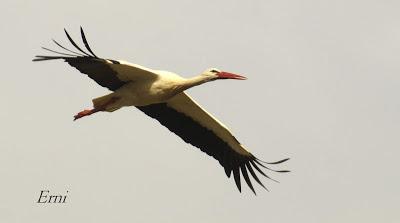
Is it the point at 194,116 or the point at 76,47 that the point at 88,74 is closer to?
the point at 76,47

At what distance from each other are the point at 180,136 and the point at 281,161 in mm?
2065

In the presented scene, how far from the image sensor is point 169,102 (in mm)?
21391

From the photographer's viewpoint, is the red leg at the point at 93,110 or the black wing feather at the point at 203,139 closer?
the red leg at the point at 93,110

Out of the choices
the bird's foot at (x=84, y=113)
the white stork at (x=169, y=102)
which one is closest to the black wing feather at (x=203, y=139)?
the white stork at (x=169, y=102)

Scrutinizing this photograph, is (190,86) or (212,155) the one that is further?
(212,155)

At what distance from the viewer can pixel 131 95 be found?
794 inches

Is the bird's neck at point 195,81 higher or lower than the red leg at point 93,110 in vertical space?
higher

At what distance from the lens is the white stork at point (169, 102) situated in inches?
784

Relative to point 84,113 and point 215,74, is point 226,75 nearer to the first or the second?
point 215,74

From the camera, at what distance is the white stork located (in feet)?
65.3

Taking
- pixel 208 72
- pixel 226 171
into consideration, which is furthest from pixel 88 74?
pixel 226 171

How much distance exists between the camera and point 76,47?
753 inches

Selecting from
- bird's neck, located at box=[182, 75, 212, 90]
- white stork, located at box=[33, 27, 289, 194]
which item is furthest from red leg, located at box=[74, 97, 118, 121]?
bird's neck, located at box=[182, 75, 212, 90]

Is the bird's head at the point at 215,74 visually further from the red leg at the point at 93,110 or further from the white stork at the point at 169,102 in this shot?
the red leg at the point at 93,110
